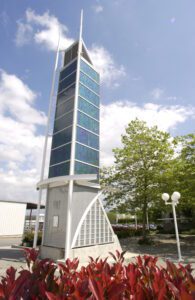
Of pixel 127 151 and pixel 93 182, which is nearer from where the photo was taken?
pixel 93 182

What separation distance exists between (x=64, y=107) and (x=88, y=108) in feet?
6.08

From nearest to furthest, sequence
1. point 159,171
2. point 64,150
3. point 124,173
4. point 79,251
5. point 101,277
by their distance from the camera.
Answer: point 101,277 → point 79,251 → point 64,150 → point 159,171 → point 124,173

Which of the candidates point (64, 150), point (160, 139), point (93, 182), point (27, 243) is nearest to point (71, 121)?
point (64, 150)

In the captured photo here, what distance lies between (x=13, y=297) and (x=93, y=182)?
13.8 metres

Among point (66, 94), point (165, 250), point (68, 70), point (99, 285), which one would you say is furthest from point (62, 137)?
point (99, 285)

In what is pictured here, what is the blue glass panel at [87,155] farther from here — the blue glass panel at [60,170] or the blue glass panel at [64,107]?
the blue glass panel at [64,107]

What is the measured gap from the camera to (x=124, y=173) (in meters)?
21.1

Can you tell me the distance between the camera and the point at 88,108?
1678 centimetres

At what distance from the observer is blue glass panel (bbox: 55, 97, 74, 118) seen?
52.7 ft

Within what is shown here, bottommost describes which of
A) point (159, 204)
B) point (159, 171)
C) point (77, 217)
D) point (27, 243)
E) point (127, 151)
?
point (27, 243)

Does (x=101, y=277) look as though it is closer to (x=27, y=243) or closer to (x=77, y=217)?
(x=77, y=217)

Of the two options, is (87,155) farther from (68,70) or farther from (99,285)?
(99,285)

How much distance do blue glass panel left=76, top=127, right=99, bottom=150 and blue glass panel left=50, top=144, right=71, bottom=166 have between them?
3.41 feet

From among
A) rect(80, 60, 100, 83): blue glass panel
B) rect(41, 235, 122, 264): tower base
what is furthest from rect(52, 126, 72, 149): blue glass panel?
rect(41, 235, 122, 264): tower base
